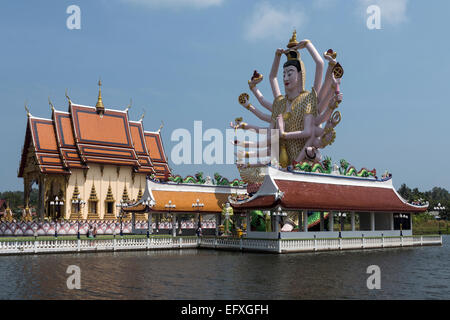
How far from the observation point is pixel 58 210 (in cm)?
5181

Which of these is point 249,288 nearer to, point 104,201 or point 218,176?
point 218,176

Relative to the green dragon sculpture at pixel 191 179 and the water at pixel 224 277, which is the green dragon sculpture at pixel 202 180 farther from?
the water at pixel 224 277

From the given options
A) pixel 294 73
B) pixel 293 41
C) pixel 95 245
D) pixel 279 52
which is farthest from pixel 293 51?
pixel 95 245

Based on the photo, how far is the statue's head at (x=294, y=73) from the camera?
40375 millimetres

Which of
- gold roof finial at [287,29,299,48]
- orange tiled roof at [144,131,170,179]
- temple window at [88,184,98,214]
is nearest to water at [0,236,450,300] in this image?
gold roof finial at [287,29,299,48]

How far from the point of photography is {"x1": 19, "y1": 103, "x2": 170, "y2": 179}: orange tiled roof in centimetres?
5138

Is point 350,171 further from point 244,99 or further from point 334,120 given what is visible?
point 244,99

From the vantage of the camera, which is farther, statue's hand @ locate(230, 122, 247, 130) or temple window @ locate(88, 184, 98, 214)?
temple window @ locate(88, 184, 98, 214)

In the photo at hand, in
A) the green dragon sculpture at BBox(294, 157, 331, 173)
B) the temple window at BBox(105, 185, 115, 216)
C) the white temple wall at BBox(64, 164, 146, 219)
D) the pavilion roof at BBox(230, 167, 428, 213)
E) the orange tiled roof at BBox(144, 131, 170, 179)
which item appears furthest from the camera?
the orange tiled roof at BBox(144, 131, 170, 179)

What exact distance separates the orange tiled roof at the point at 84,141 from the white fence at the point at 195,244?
72.0ft

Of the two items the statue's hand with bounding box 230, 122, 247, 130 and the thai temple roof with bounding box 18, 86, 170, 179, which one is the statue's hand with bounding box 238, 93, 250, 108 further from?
the thai temple roof with bounding box 18, 86, 170, 179
